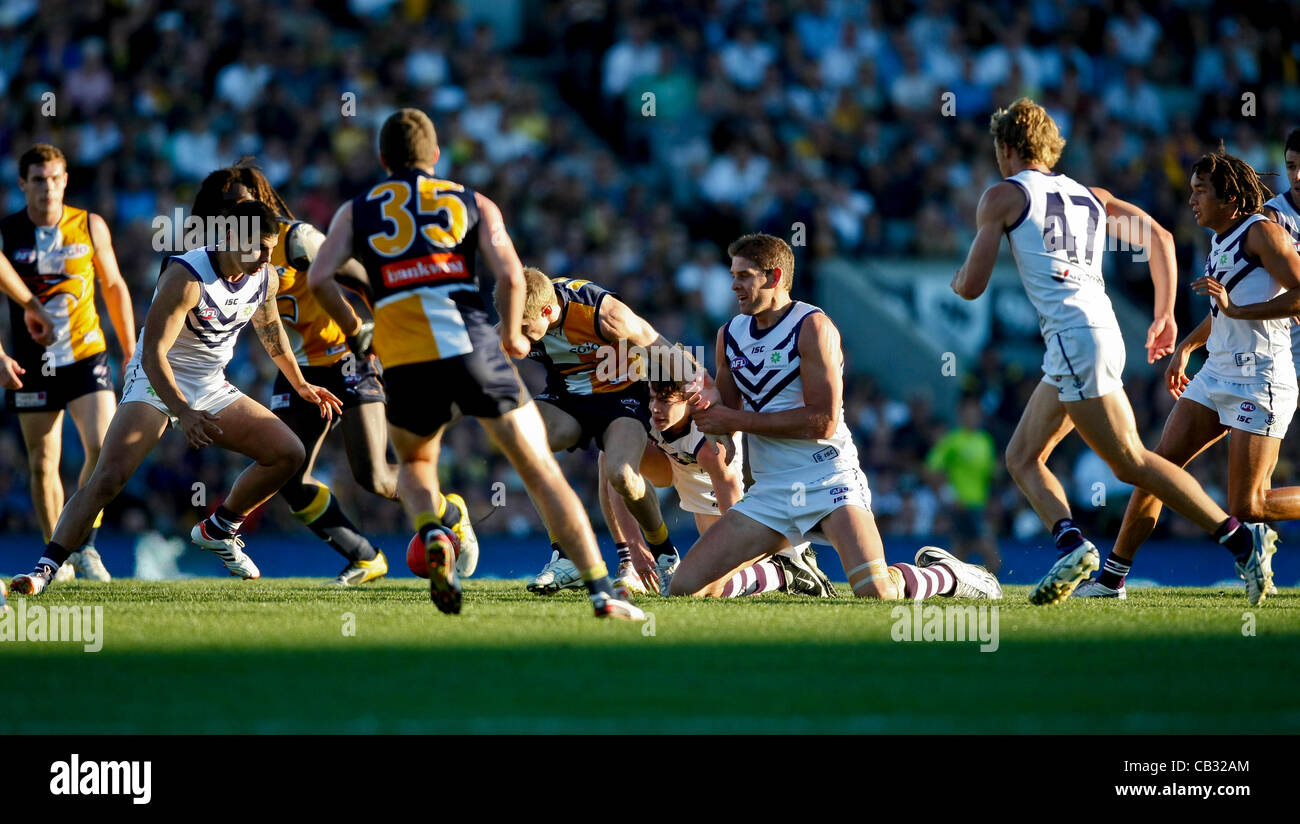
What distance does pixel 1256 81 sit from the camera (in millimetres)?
20078

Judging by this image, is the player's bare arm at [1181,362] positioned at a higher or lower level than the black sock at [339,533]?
higher

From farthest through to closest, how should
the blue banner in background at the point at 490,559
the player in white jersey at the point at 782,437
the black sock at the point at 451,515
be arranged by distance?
the blue banner in background at the point at 490,559, the black sock at the point at 451,515, the player in white jersey at the point at 782,437

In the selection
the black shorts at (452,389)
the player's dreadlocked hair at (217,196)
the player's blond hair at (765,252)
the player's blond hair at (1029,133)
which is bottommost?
the black shorts at (452,389)

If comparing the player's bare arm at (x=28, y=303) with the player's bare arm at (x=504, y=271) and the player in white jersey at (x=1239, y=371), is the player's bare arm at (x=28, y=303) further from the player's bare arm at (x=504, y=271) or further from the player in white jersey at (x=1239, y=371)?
the player in white jersey at (x=1239, y=371)

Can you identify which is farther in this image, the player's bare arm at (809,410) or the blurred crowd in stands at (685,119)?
A: the blurred crowd in stands at (685,119)

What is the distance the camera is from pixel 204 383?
27.9 feet

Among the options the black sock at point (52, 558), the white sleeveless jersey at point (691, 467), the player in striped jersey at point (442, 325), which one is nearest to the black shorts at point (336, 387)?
the black sock at point (52, 558)

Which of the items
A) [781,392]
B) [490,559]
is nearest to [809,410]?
[781,392]

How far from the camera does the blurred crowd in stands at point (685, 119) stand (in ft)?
55.6

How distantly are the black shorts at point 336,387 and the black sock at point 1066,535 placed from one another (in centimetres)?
441

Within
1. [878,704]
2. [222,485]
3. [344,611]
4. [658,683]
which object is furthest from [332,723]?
[222,485]

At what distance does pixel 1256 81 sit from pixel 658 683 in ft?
60.0
